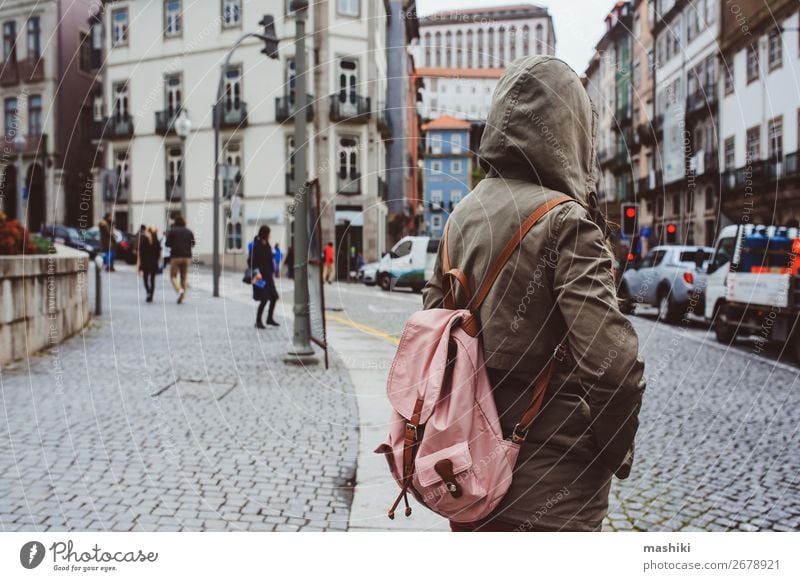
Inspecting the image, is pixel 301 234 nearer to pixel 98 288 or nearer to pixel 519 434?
pixel 98 288

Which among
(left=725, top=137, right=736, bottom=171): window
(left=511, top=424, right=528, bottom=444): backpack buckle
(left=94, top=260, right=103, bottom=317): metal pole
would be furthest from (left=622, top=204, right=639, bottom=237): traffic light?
(left=725, top=137, right=736, bottom=171): window

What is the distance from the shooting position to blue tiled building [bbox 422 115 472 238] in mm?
4336

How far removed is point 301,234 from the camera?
860 centimetres

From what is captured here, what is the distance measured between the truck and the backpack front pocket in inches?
324

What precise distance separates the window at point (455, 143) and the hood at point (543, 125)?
2543 millimetres

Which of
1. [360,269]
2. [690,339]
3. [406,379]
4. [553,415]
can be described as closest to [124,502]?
[406,379]

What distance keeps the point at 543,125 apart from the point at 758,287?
32.8 ft

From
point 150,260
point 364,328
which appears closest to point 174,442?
point 364,328

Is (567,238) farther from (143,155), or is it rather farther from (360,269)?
(143,155)

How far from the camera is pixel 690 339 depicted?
13.2 m

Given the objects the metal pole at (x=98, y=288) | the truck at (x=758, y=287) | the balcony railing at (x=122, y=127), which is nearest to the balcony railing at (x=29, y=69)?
the metal pole at (x=98, y=288)

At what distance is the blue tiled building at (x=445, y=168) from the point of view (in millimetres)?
4336

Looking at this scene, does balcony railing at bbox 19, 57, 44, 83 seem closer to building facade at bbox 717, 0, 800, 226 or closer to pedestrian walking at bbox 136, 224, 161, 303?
pedestrian walking at bbox 136, 224, 161, 303

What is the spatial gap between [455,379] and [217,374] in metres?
6.49
